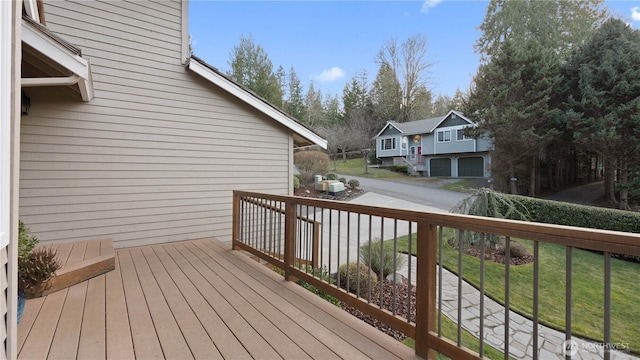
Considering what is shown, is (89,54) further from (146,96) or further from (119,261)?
(119,261)

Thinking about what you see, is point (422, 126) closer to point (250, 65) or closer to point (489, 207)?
point (250, 65)

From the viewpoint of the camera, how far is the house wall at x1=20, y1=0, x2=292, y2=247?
3857 millimetres

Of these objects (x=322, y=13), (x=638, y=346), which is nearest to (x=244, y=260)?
Answer: (x=638, y=346)

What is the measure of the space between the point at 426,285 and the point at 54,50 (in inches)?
150

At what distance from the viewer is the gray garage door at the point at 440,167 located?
23.2 metres

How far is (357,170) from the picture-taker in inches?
979

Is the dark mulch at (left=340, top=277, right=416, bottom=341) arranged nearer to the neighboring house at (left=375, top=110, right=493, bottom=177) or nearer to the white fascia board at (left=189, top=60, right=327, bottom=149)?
the white fascia board at (left=189, top=60, right=327, bottom=149)

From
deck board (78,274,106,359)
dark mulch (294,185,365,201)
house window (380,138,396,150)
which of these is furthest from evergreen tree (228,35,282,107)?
deck board (78,274,106,359)

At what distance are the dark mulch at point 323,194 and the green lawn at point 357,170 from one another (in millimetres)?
5813

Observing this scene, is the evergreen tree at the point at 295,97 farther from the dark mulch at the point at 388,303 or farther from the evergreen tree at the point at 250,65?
the dark mulch at the point at 388,303

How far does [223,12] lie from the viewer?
33.4 ft

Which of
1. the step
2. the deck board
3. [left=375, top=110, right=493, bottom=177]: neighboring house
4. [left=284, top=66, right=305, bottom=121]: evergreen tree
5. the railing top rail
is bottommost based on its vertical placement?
the deck board

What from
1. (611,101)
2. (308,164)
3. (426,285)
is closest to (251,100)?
(426,285)

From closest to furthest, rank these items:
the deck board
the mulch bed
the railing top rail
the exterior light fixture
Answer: the railing top rail, the deck board, the exterior light fixture, the mulch bed
